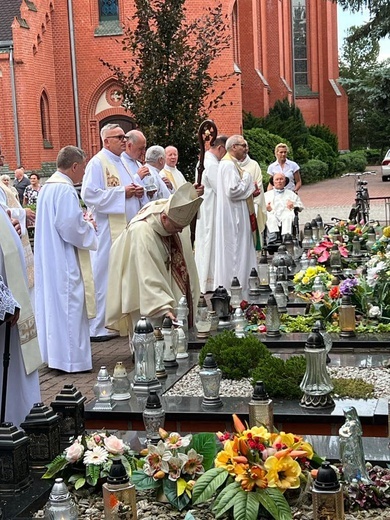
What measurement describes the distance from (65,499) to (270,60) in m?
45.8

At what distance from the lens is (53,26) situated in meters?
32.7

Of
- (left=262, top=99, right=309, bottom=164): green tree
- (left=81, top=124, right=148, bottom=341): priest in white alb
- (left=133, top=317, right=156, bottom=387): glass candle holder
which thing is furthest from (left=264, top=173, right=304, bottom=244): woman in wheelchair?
(left=262, top=99, right=309, bottom=164): green tree

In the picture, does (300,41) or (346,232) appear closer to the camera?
(346,232)

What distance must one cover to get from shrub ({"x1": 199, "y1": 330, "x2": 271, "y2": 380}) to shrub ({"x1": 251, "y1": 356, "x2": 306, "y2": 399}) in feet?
0.97

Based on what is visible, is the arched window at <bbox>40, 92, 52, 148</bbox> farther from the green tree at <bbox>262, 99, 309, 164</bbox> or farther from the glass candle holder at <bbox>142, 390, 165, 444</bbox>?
the glass candle holder at <bbox>142, 390, 165, 444</bbox>

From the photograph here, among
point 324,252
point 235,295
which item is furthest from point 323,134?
point 235,295

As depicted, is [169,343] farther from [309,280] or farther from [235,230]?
[235,230]

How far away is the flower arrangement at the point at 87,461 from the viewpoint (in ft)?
14.9

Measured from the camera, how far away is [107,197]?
10797mm

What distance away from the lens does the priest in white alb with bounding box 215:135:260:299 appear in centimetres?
1220

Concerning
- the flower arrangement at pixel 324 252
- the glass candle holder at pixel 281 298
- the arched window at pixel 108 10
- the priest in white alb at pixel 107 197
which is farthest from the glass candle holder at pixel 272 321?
the arched window at pixel 108 10

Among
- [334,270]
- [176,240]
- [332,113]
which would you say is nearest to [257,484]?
[176,240]

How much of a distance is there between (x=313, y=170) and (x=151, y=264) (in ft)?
114

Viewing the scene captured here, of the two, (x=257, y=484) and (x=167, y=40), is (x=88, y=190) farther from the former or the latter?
(x=257, y=484)
